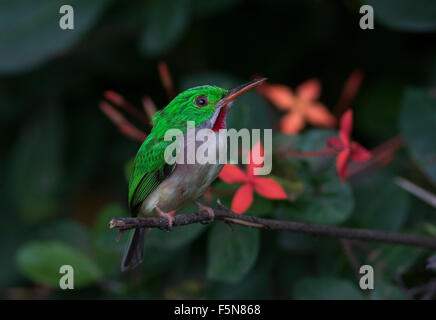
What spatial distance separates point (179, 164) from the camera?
1.48 meters

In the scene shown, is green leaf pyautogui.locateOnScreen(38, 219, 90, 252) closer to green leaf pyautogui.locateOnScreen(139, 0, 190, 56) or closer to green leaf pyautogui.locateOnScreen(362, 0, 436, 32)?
green leaf pyautogui.locateOnScreen(139, 0, 190, 56)

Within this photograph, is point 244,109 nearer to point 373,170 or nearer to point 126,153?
point 373,170

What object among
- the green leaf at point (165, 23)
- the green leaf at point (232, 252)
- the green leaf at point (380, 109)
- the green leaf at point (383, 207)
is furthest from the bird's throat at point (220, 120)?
the green leaf at point (380, 109)

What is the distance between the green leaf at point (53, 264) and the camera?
214 centimetres

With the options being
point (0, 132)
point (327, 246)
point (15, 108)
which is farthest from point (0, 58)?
point (327, 246)

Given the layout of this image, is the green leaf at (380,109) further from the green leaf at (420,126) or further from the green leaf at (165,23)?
the green leaf at (165,23)

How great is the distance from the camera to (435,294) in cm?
174

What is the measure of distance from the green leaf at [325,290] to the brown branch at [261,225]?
276mm

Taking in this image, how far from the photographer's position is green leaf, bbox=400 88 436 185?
6.61 feet

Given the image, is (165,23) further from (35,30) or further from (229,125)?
(229,125)

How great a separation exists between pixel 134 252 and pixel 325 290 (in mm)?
555

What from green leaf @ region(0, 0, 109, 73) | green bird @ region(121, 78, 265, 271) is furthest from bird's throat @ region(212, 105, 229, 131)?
green leaf @ region(0, 0, 109, 73)

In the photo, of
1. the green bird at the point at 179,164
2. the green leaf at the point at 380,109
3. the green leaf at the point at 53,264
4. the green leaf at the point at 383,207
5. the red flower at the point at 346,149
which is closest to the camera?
the green bird at the point at 179,164

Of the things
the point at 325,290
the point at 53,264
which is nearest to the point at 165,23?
the point at 53,264
